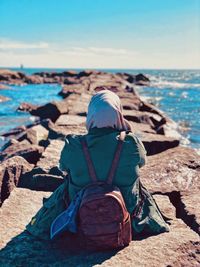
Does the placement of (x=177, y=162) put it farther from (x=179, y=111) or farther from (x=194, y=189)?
(x=179, y=111)

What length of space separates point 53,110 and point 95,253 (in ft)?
30.9

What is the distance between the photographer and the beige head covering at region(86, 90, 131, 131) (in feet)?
8.93

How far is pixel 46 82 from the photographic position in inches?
1679

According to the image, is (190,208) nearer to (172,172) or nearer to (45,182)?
(172,172)

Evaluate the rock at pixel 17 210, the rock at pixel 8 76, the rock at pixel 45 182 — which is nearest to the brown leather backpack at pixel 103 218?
the rock at pixel 17 210

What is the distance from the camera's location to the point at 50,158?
4.95m

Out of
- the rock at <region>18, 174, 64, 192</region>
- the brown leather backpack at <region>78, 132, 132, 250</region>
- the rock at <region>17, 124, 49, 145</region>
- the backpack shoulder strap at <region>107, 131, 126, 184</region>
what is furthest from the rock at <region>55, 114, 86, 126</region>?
the brown leather backpack at <region>78, 132, 132, 250</region>

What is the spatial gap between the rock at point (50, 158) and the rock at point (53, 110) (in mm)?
5492

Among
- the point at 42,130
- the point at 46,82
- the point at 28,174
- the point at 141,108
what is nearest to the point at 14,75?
the point at 46,82

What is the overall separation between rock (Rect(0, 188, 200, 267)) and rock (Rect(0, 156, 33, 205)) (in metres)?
0.84

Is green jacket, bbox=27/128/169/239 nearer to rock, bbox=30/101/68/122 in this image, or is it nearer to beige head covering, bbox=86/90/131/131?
beige head covering, bbox=86/90/131/131

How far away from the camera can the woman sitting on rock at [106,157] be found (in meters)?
2.73

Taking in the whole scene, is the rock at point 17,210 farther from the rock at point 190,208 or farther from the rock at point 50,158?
the rock at point 190,208

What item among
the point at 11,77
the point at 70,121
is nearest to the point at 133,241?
the point at 70,121
